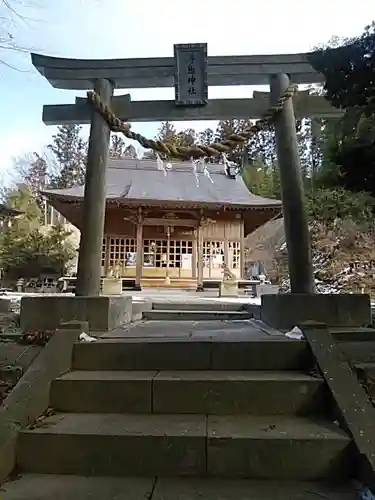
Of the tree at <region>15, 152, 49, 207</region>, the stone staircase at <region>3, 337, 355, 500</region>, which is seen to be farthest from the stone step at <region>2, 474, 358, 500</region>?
the tree at <region>15, 152, 49, 207</region>

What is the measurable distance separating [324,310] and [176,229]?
11.8 metres

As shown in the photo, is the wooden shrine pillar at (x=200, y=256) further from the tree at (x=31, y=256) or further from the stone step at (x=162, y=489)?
the stone step at (x=162, y=489)

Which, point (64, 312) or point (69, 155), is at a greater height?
point (69, 155)

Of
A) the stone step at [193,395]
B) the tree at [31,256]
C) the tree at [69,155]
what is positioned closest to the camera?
the stone step at [193,395]

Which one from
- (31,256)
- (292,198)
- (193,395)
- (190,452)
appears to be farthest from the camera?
(31,256)

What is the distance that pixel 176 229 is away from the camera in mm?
15461

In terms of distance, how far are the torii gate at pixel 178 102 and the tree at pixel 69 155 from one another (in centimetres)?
2670

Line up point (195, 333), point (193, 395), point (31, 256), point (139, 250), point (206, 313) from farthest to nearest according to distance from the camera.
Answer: point (31, 256) → point (139, 250) → point (206, 313) → point (195, 333) → point (193, 395)

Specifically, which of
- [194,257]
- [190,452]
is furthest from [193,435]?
[194,257]

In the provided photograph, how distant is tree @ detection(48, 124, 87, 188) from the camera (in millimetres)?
31047

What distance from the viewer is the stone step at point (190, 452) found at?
2014mm

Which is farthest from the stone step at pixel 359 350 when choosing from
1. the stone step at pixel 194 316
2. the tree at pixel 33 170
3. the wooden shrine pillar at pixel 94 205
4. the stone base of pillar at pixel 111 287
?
the tree at pixel 33 170

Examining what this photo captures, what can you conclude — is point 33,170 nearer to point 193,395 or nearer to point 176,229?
point 176,229

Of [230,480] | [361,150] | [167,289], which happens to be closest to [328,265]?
[167,289]
